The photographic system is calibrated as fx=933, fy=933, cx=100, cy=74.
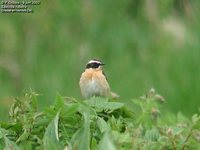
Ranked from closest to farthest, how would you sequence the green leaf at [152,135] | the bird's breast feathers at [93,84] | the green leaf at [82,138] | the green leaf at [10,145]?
the green leaf at [82,138], the green leaf at [10,145], the green leaf at [152,135], the bird's breast feathers at [93,84]

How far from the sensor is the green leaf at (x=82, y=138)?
374 centimetres

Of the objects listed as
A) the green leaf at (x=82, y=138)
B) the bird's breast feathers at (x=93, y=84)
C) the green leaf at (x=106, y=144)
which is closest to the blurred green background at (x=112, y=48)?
the bird's breast feathers at (x=93, y=84)

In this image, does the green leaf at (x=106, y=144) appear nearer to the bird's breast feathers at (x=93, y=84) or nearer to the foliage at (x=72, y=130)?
the foliage at (x=72, y=130)

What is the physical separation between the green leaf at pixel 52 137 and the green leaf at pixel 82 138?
0.21ft

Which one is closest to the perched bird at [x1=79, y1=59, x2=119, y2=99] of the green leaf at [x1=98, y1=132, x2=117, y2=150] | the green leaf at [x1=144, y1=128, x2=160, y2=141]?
the green leaf at [x1=144, y1=128, x2=160, y2=141]

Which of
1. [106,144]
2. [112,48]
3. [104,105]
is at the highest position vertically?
[112,48]

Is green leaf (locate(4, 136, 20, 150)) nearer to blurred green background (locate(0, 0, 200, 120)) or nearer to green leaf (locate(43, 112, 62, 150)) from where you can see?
green leaf (locate(43, 112, 62, 150))

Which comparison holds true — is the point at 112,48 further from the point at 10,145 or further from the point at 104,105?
the point at 10,145

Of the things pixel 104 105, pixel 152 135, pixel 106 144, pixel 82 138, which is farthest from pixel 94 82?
pixel 106 144

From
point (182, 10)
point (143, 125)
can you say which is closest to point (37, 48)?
point (182, 10)

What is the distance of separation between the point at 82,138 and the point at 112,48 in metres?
8.80

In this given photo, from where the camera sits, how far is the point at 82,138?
3777mm

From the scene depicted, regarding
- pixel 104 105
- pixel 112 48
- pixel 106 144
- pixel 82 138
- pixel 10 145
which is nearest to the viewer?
pixel 106 144

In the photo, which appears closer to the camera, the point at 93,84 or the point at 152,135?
the point at 152,135
